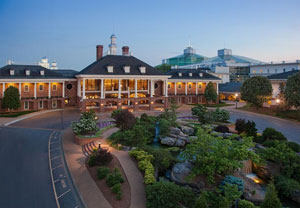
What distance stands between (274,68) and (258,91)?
48519mm

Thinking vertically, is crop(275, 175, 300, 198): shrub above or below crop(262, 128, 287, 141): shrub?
below

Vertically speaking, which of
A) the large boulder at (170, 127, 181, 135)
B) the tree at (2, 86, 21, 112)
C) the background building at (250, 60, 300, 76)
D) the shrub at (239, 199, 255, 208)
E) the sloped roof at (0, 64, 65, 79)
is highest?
the background building at (250, 60, 300, 76)

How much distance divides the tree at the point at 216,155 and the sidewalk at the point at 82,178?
247 inches

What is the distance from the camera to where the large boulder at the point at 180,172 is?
16.9 metres

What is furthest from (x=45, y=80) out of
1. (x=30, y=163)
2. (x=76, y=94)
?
(x=30, y=163)

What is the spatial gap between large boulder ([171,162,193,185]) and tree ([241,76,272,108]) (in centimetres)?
3030

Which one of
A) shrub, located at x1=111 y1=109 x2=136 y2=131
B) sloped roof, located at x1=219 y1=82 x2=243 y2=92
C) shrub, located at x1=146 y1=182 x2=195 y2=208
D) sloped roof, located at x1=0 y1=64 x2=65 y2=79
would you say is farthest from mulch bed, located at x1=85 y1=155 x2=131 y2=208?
sloped roof, located at x1=219 y1=82 x2=243 y2=92

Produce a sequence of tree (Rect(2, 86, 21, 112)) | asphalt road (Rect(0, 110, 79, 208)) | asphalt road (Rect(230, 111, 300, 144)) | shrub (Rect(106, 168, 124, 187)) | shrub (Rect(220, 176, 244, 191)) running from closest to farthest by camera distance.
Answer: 1. asphalt road (Rect(0, 110, 79, 208))
2. shrub (Rect(106, 168, 124, 187))
3. shrub (Rect(220, 176, 244, 191))
4. asphalt road (Rect(230, 111, 300, 144))
5. tree (Rect(2, 86, 21, 112))

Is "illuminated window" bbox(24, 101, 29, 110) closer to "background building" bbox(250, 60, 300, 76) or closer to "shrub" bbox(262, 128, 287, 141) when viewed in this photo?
"shrub" bbox(262, 128, 287, 141)

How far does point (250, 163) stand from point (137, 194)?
10902mm

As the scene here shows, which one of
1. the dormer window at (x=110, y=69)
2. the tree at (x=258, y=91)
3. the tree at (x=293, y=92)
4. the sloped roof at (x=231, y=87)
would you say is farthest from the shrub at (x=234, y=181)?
the sloped roof at (x=231, y=87)

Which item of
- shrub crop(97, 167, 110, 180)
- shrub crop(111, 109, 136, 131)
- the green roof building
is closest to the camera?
shrub crop(97, 167, 110, 180)

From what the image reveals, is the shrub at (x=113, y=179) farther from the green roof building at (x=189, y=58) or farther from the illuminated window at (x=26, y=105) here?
the green roof building at (x=189, y=58)

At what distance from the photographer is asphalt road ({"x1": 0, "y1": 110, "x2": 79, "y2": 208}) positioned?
45.5ft
